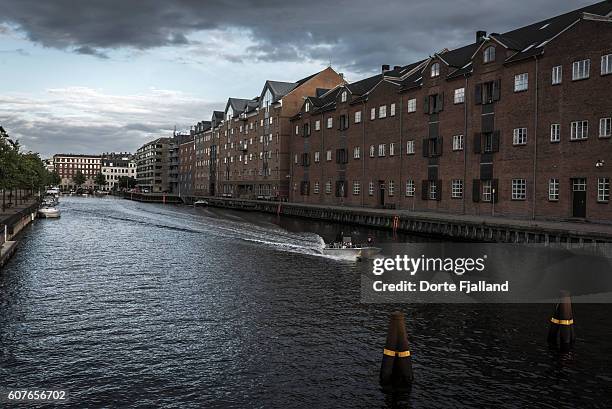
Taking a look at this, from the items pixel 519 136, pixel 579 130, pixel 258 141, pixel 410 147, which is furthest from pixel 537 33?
pixel 258 141

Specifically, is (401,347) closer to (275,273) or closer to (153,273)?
(275,273)

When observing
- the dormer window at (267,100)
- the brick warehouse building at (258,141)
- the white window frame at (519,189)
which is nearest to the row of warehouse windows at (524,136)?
the white window frame at (519,189)

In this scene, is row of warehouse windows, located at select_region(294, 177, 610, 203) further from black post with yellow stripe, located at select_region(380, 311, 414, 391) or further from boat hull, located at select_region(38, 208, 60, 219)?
boat hull, located at select_region(38, 208, 60, 219)

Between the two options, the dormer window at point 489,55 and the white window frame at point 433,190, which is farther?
the white window frame at point 433,190

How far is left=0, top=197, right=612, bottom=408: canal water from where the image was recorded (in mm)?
15117

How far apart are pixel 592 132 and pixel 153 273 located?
3809 centimetres

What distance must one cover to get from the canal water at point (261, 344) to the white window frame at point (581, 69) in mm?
28864

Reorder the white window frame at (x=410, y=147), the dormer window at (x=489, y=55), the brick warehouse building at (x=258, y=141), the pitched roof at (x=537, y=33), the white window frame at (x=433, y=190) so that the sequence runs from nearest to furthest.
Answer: the pitched roof at (x=537, y=33), the dormer window at (x=489, y=55), the white window frame at (x=433, y=190), the white window frame at (x=410, y=147), the brick warehouse building at (x=258, y=141)

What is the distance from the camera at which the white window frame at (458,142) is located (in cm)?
6122

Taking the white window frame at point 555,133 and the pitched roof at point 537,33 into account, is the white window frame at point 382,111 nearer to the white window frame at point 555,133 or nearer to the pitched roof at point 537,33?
the pitched roof at point 537,33

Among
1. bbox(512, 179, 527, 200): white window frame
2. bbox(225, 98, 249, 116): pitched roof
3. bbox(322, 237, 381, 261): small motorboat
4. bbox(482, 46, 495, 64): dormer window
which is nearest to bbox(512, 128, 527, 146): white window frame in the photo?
bbox(512, 179, 527, 200): white window frame

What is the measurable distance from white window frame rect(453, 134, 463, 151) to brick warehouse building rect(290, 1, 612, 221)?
0.12 m

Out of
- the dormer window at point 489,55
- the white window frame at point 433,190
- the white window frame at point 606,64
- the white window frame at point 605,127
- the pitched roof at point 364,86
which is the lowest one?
the white window frame at point 433,190

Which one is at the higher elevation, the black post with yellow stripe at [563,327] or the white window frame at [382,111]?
the white window frame at [382,111]
